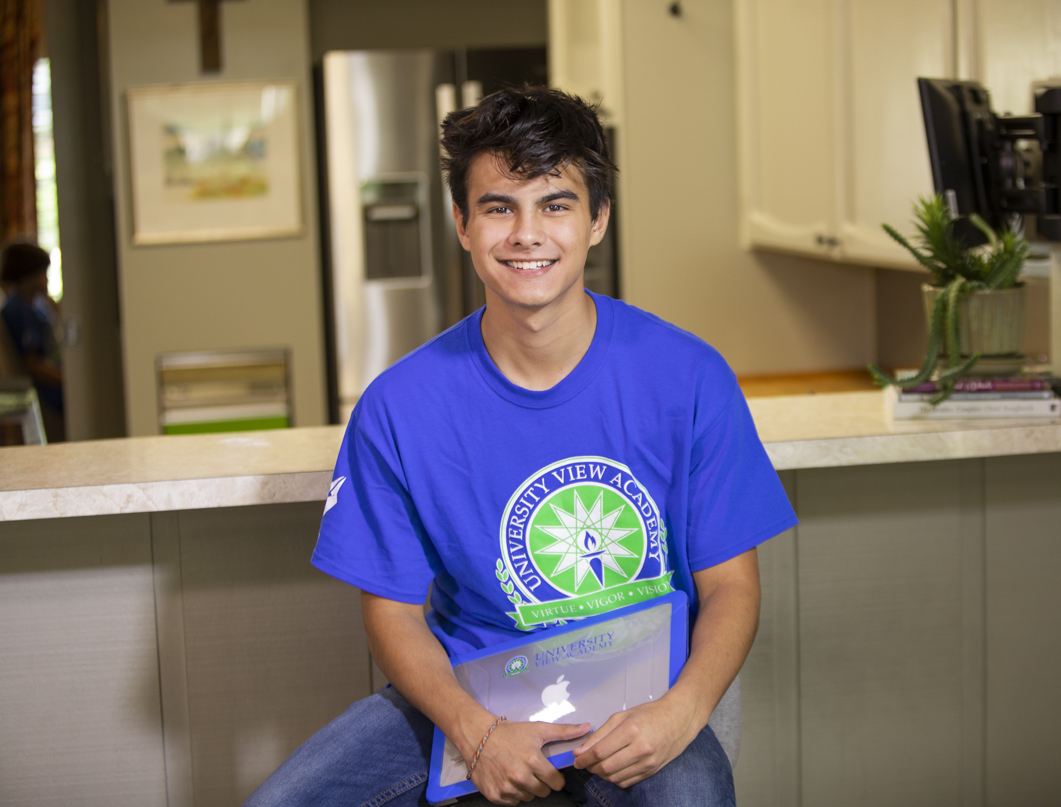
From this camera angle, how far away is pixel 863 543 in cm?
158

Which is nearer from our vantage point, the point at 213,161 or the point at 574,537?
the point at 574,537

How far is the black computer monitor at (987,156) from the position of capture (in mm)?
1572

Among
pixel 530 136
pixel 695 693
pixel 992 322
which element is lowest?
pixel 695 693

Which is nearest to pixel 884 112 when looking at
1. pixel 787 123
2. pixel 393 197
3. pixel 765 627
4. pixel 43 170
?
pixel 787 123

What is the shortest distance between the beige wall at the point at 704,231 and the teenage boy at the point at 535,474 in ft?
6.63

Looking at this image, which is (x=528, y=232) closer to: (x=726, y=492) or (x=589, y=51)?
(x=726, y=492)

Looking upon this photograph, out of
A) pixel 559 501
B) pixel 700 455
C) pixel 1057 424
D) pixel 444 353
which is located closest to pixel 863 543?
pixel 1057 424

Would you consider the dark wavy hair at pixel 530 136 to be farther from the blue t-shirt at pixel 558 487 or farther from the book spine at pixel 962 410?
the book spine at pixel 962 410

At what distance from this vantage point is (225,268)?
12.2 ft

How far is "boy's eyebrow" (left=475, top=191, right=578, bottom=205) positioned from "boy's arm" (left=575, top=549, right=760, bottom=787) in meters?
0.45

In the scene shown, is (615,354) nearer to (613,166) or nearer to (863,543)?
(613,166)

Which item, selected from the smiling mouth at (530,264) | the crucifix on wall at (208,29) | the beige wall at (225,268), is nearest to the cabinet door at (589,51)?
the beige wall at (225,268)

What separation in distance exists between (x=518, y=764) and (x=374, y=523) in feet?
1.05

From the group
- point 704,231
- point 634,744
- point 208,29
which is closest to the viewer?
point 634,744
